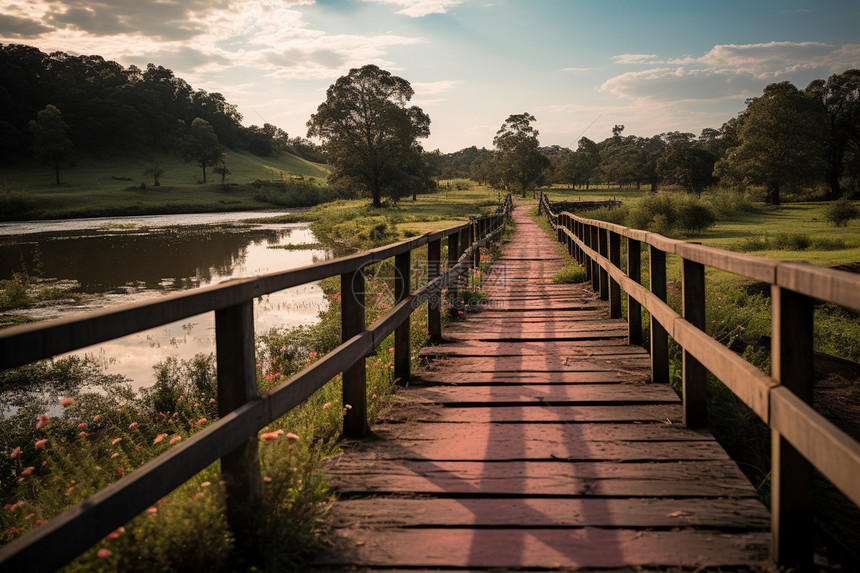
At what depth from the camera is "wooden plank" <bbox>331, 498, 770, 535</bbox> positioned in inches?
98.8

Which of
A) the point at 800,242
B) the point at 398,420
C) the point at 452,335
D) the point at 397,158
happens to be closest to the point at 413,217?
the point at 397,158

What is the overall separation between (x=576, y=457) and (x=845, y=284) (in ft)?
6.44

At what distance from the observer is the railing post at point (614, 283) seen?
7.06 meters

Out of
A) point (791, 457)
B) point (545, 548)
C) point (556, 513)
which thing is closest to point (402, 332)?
point (556, 513)

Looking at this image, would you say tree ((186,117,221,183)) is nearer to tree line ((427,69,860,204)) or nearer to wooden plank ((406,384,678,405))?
tree line ((427,69,860,204))

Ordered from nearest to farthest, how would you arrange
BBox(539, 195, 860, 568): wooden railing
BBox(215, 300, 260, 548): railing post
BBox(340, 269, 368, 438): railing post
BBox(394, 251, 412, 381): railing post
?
BBox(539, 195, 860, 568): wooden railing, BBox(215, 300, 260, 548): railing post, BBox(340, 269, 368, 438): railing post, BBox(394, 251, 412, 381): railing post

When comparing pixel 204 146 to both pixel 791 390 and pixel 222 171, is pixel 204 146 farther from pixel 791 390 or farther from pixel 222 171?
pixel 791 390

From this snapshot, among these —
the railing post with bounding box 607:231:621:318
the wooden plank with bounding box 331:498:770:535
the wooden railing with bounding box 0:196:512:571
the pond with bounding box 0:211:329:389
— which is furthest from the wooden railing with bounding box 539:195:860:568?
the railing post with bounding box 607:231:621:318

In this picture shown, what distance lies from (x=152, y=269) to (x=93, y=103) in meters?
105

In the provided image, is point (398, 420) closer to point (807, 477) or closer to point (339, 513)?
point (339, 513)

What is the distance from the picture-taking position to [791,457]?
6.97ft

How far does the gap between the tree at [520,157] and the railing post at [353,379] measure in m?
Answer: 77.6

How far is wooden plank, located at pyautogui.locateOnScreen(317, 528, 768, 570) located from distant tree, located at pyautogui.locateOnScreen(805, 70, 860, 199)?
220ft

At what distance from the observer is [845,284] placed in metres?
1.57
